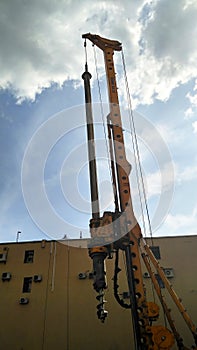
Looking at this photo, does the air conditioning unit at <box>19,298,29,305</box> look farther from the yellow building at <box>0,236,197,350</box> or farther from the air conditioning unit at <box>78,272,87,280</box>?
the air conditioning unit at <box>78,272,87,280</box>

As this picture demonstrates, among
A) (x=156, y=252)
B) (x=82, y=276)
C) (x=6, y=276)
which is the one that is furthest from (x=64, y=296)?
(x=156, y=252)

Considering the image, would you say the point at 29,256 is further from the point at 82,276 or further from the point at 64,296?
the point at 82,276

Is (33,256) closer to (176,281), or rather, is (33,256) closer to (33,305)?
(33,305)

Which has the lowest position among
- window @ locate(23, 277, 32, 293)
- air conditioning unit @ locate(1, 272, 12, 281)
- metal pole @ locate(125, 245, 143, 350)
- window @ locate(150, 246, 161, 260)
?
metal pole @ locate(125, 245, 143, 350)

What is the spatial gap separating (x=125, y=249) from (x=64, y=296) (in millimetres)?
7228

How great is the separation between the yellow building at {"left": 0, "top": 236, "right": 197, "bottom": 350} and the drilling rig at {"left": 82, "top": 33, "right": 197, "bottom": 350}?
586 centimetres

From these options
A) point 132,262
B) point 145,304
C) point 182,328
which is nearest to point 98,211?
point 132,262

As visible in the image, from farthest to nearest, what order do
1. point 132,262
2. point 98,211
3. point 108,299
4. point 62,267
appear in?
point 62,267
point 108,299
point 98,211
point 132,262

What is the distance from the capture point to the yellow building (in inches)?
435

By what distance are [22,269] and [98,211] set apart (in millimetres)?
8046

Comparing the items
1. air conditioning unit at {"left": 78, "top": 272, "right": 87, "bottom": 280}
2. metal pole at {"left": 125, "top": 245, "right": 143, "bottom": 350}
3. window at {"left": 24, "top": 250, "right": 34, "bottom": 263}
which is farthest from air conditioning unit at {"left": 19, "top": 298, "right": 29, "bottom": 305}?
metal pole at {"left": 125, "top": 245, "right": 143, "bottom": 350}

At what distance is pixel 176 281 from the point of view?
472 inches

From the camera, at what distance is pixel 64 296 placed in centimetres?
1188

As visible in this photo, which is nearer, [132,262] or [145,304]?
[145,304]
